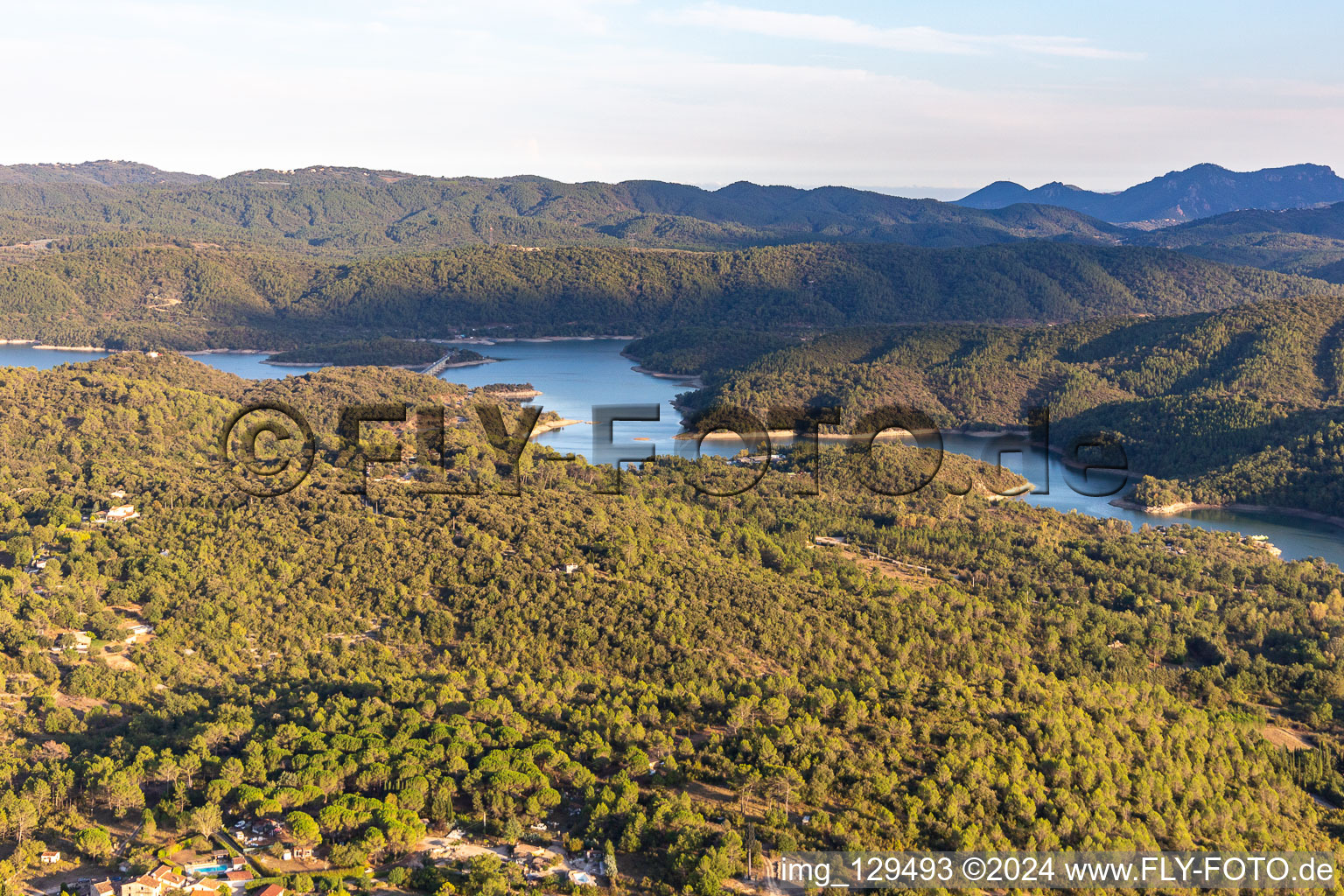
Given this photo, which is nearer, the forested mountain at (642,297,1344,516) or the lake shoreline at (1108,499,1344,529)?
the lake shoreline at (1108,499,1344,529)

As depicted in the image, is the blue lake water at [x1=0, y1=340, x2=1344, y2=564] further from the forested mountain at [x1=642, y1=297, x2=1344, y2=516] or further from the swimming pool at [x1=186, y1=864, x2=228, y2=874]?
the swimming pool at [x1=186, y1=864, x2=228, y2=874]

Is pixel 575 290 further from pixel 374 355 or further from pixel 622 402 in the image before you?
pixel 622 402

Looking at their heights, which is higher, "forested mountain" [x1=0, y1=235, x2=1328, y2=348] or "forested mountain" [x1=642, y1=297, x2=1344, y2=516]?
"forested mountain" [x1=0, y1=235, x2=1328, y2=348]

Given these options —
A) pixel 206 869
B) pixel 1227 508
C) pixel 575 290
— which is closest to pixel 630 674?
pixel 206 869

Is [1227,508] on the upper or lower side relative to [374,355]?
lower

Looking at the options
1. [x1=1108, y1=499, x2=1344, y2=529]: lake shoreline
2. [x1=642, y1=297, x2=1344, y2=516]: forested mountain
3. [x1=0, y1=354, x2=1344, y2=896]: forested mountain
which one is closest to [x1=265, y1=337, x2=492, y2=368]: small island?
[x1=642, y1=297, x2=1344, y2=516]: forested mountain

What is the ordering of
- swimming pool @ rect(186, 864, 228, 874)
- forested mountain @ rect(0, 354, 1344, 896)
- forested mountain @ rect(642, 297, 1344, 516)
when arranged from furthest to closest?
forested mountain @ rect(642, 297, 1344, 516) → forested mountain @ rect(0, 354, 1344, 896) → swimming pool @ rect(186, 864, 228, 874)
